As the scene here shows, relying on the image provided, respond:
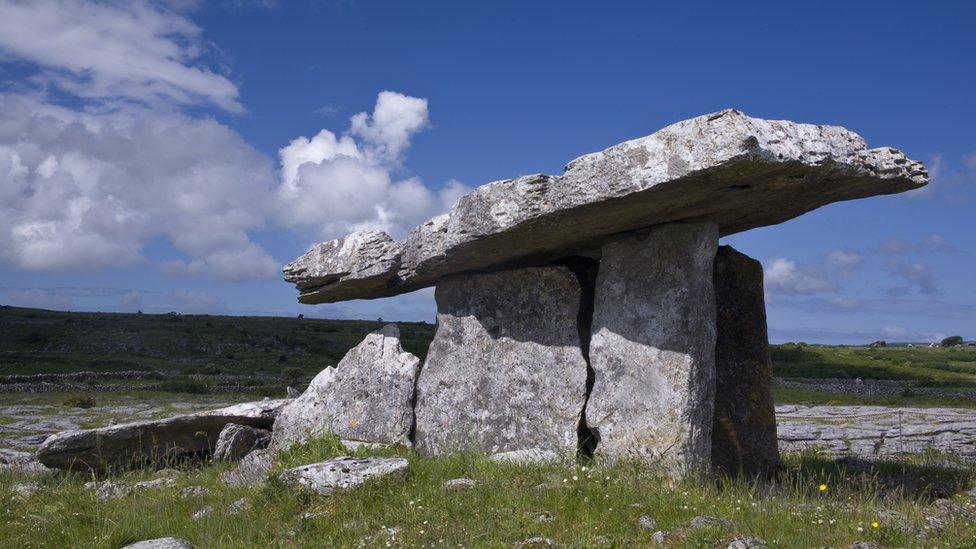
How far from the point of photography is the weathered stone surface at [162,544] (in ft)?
23.4

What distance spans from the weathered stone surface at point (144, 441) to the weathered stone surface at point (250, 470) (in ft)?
3.51

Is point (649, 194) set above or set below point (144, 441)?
above

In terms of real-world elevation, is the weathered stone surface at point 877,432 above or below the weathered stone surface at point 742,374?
below

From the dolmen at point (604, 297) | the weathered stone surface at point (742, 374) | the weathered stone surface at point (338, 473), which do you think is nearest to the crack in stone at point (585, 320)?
the dolmen at point (604, 297)

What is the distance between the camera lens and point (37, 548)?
24.8 feet

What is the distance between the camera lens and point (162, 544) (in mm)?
A: 7199

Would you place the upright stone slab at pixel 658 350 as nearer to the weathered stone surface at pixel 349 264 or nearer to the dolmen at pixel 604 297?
the dolmen at pixel 604 297

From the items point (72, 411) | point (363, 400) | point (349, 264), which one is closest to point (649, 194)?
point (349, 264)

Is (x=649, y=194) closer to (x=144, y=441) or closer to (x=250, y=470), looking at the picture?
(x=250, y=470)

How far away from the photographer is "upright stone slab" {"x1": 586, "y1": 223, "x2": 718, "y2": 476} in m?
9.48

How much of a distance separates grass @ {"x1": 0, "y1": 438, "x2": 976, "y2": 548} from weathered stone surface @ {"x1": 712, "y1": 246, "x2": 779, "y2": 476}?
1.54 metres

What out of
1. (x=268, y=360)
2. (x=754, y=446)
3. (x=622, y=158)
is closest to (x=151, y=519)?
(x=622, y=158)

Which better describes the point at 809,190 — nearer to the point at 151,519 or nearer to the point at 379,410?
the point at 379,410

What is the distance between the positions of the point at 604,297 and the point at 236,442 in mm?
5249
